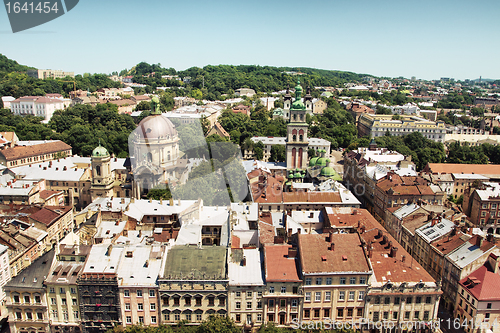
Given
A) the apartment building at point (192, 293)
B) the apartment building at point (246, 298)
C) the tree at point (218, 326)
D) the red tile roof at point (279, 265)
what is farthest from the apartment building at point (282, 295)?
the apartment building at point (192, 293)

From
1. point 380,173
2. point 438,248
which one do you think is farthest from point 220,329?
point 380,173

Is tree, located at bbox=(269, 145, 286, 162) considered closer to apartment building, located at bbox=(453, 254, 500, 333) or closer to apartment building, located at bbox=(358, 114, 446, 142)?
apartment building, located at bbox=(358, 114, 446, 142)

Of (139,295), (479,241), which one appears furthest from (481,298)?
(139,295)

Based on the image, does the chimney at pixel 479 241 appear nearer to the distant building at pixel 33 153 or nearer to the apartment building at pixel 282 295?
the apartment building at pixel 282 295

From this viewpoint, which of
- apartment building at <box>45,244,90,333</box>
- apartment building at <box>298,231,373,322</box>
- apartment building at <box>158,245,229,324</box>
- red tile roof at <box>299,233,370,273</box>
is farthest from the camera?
red tile roof at <box>299,233,370,273</box>

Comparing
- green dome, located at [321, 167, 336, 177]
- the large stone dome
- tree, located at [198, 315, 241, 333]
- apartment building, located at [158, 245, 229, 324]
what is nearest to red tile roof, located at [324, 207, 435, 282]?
tree, located at [198, 315, 241, 333]

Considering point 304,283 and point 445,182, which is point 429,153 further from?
point 304,283

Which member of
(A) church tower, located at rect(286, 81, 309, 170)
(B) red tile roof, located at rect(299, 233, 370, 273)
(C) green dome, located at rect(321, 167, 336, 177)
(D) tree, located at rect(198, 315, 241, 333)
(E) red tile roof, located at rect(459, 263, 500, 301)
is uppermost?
(A) church tower, located at rect(286, 81, 309, 170)
